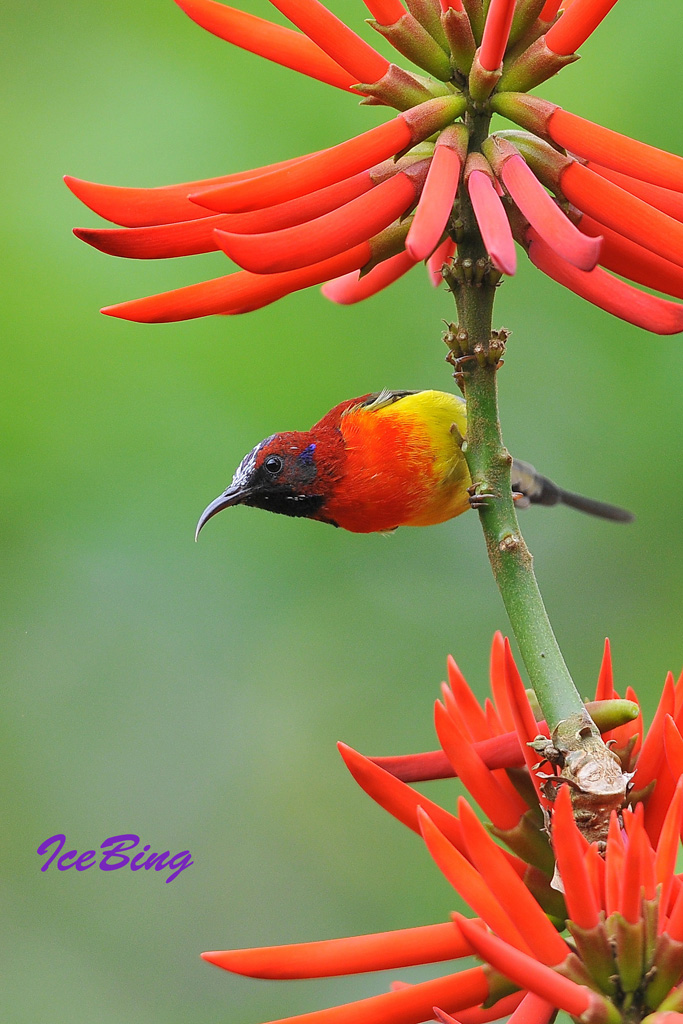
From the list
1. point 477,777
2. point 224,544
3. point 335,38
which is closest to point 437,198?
point 335,38

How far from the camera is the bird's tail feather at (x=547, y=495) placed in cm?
108

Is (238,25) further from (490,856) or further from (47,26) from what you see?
(47,26)

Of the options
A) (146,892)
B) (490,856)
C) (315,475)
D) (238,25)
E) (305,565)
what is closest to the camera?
(490,856)

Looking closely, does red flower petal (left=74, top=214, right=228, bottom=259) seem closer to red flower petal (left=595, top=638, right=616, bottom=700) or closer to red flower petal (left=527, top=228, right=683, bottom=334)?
red flower petal (left=527, top=228, right=683, bottom=334)

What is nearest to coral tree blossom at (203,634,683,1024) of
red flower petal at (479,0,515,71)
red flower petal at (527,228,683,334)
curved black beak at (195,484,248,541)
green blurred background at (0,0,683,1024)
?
red flower petal at (527,228,683,334)

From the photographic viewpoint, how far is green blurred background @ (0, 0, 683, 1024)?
1827mm

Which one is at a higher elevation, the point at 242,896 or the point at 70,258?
the point at 70,258

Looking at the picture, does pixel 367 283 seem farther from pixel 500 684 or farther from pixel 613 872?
pixel 613 872

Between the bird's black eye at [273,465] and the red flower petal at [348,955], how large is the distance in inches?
19.7

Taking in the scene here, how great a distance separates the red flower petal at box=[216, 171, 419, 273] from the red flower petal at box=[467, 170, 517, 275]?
0.03 metres

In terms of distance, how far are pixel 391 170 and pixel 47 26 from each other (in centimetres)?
179

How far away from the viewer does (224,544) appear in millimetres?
1931

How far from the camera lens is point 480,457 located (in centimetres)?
49

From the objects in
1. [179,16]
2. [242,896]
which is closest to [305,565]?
[242,896]
